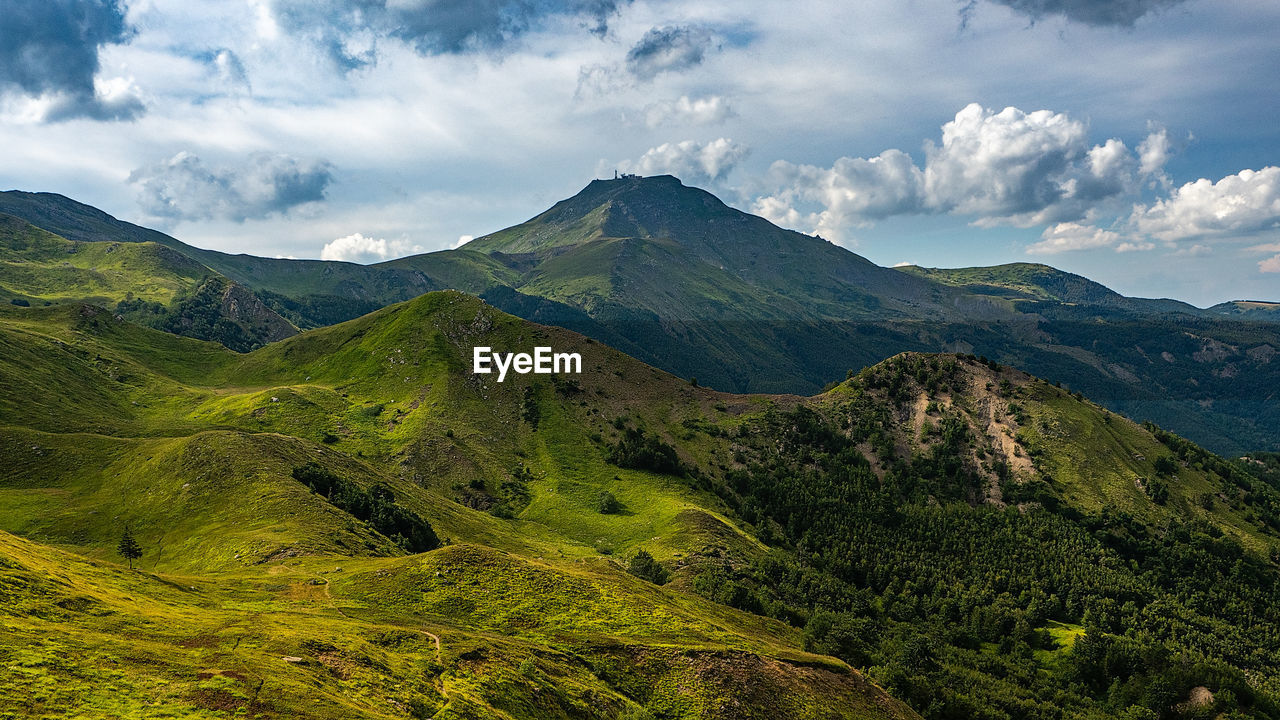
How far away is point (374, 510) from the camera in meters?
124

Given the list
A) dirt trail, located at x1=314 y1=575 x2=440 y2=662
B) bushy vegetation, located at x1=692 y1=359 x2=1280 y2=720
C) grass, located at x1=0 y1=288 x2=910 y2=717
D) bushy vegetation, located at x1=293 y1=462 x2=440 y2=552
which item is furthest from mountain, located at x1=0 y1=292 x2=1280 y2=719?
bushy vegetation, located at x1=692 y1=359 x2=1280 y2=720

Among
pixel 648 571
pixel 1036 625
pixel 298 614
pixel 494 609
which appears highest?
pixel 298 614

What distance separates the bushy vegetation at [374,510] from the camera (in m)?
121

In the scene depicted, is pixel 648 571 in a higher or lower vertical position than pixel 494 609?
lower

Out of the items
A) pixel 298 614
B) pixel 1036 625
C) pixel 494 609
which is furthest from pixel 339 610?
pixel 1036 625

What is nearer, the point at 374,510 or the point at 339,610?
the point at 339,610

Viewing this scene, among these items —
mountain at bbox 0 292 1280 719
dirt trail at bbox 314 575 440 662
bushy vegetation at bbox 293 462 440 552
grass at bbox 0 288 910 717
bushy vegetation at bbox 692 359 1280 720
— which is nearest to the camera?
grass at bbox 0 288 910 717

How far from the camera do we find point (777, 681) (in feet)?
241

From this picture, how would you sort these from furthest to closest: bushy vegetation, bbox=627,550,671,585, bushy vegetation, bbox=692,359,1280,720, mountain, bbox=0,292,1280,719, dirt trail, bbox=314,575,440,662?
1. bushy vegetation, bbox=627,550,671,585
2. bushy vegetation, bbox=692,359,1280,720
3. dirt trail, bbox=314,575,440,662
4. mountain, bbox=0,292,1280,719

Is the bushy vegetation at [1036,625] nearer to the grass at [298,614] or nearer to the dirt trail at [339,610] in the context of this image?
the grass at [298,614]

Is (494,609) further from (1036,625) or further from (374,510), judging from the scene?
(1036,625)

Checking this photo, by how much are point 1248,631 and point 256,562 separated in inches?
9779

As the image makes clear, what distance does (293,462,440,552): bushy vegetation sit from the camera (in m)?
121

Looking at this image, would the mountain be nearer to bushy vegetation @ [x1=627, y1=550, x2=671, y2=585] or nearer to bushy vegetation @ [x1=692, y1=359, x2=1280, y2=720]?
bushy vegetation @ [x1=627, y1=550, x2=671, y2=585]
